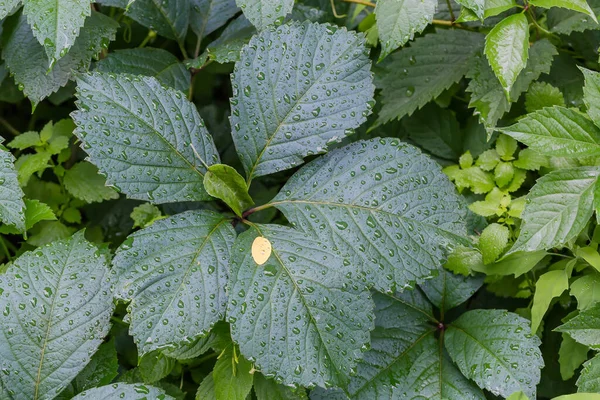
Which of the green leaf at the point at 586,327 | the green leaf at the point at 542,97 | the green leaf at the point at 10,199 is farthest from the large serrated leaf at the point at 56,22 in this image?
the green leaf at the point at 586,327

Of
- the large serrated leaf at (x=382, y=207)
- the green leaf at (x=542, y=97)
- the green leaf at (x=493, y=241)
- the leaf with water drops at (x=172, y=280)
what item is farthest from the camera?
the green leaf at (x=542, y=97)

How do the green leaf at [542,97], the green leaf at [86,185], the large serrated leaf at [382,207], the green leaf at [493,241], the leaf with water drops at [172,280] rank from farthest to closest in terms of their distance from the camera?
the green leaf at [86,185] → the green leaf at [542,97] → the green leaf at [493,241] → the large serrated leaf at [382,207] → the leaf with water drops at [172,280]

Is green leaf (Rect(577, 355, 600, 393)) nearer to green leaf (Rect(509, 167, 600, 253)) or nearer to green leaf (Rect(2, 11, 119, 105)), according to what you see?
green leaf (Rect(509, 167, 600, 253))

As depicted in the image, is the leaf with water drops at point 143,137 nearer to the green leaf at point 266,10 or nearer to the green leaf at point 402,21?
the green leaf at point 266,10

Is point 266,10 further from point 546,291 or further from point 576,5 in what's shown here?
point 546,291

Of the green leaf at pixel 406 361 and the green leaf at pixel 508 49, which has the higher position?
the green leaf at pixel 508 49

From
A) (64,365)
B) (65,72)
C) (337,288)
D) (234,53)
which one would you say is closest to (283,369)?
(337,288)
